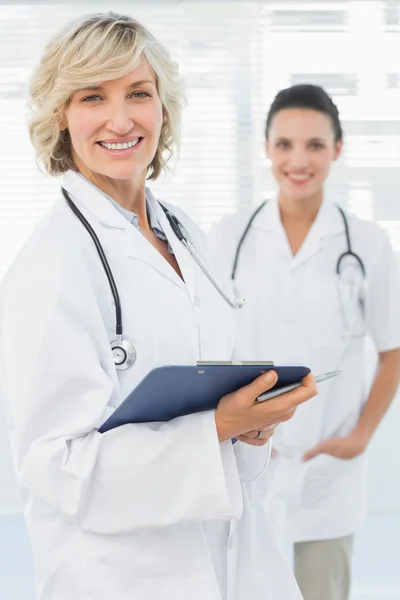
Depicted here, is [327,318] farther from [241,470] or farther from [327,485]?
[241,470]

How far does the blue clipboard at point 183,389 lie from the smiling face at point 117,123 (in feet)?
1.16

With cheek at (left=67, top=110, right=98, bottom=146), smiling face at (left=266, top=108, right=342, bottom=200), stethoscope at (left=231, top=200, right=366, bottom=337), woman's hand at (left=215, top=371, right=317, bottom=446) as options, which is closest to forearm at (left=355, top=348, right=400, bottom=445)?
stethoscope at (left=231, top=200, right=366, bottom=337)

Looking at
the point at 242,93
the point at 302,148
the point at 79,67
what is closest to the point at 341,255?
the point at 302,148

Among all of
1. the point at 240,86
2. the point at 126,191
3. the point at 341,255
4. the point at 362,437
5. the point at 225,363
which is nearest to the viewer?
the point at 225,363

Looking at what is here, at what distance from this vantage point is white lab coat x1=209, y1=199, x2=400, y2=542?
208 centimetres

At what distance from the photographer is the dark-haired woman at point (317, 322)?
2064 millimetres

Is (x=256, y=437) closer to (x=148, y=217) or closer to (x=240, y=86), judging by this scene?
(x=148, y=217)

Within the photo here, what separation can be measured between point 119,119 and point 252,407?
43 centimetres

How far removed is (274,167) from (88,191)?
1.11 m

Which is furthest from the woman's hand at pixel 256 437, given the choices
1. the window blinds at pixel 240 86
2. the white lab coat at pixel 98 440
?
the window blinds at pixel 240 86

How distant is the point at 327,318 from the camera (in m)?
2.10

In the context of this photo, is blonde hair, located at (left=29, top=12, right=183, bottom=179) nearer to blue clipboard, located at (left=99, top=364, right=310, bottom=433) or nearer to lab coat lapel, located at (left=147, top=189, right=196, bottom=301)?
lab coat lapel, located at (left=147, top=189, right=196, bottom=301)

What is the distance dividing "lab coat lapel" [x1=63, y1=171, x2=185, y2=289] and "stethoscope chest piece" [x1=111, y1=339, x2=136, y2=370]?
0.44 feet

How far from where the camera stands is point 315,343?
6.88ft
